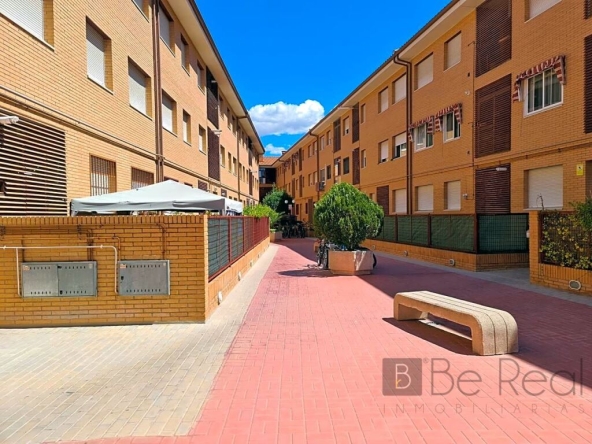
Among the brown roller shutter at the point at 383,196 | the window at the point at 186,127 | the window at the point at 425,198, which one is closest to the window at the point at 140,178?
the window at the point at 186,127

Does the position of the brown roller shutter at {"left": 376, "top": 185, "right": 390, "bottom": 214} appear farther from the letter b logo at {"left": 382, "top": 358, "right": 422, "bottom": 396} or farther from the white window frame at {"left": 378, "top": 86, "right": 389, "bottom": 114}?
the letter b logo at {"left": 382, "top": 358, "right": 422, "bottom": 396}

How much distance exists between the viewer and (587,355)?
4.39 m

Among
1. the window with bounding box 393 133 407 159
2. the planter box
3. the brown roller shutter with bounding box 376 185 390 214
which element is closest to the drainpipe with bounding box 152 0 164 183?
the planter box

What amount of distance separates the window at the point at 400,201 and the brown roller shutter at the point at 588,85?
1012 cm

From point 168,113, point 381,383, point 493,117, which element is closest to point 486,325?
point 381,383

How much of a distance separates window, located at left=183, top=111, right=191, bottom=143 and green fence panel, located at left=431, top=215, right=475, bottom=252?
9.78 m

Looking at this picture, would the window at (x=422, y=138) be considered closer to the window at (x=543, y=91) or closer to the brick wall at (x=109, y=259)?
the window at (x=543, y=91)

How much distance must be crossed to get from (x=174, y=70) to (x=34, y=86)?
25.1 feet

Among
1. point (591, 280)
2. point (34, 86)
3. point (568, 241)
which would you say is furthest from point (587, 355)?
point (34, 86)

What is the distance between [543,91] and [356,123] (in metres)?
15.1

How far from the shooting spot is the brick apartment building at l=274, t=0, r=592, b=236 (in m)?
10.5

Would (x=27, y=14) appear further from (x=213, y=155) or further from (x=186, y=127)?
(x=213, y=155)

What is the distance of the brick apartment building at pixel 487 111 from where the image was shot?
34.4 ft

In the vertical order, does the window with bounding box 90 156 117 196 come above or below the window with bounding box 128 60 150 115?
below
